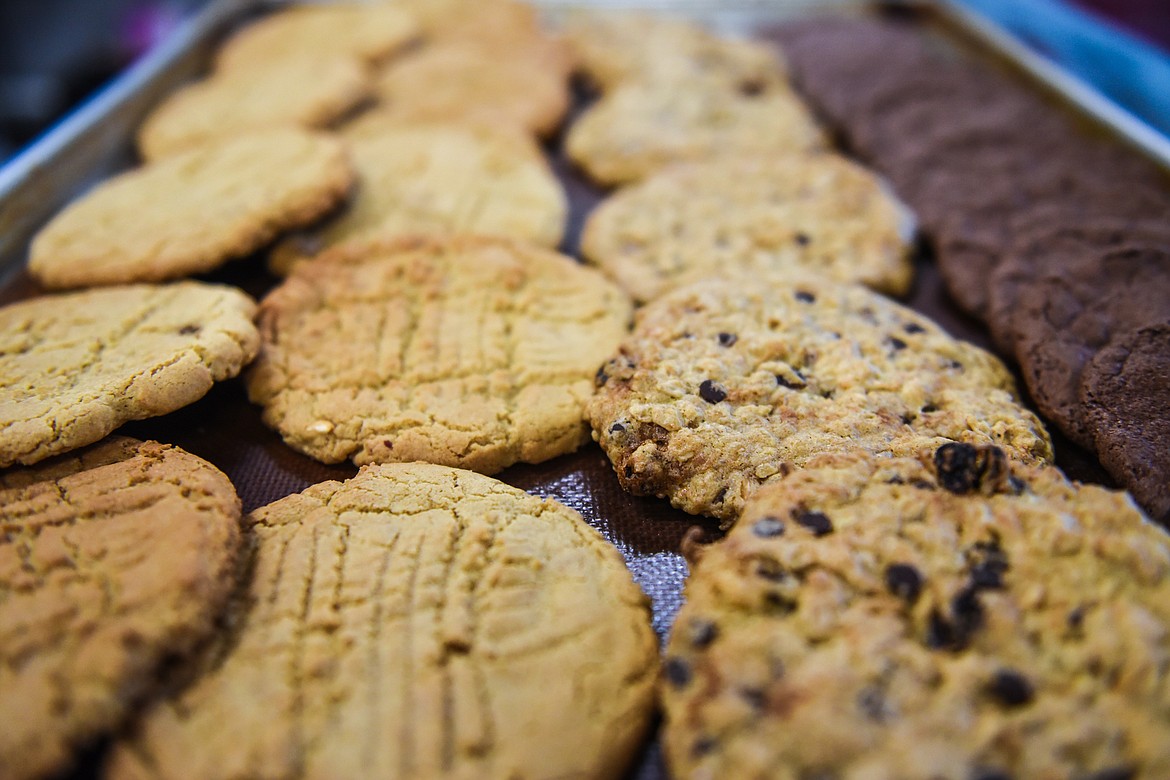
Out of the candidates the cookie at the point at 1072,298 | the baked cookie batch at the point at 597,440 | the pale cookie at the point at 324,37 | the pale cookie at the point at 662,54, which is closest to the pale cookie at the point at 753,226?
the baked cookie batch at the point at 597,440

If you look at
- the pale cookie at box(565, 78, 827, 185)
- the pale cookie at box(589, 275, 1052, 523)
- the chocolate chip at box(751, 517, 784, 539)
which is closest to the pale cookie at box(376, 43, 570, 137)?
the pale cookie at box(565, 78, 827, 185)

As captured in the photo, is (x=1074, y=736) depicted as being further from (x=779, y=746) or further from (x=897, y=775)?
(x=779, y=746)

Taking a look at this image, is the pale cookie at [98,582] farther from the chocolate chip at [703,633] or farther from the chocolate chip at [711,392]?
the chocolate chip at [711,392]

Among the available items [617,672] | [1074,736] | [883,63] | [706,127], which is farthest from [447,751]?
[883,63]

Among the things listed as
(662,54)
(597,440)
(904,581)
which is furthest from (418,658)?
(662,54)

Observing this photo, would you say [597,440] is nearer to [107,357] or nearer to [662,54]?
[107,357]
